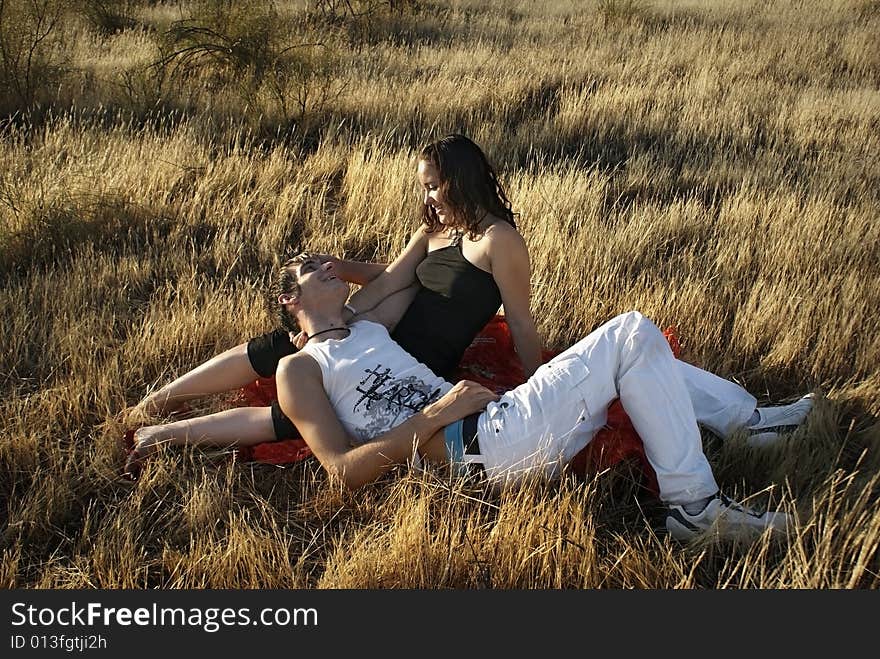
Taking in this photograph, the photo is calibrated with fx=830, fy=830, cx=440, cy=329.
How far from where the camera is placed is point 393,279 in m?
4.35

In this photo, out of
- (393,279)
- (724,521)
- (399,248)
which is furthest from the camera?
(399,248)

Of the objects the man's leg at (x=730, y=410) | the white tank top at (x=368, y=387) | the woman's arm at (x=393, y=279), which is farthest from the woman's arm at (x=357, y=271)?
the man's leg at (x=730, y=410)

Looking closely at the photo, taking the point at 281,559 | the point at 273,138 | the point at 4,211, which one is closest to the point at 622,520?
the point at 281,559

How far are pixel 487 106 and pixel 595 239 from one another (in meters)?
3.69

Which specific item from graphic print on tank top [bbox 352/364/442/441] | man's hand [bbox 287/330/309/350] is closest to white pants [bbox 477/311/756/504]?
graphic print on tank top [bbox 352/364/442/441]

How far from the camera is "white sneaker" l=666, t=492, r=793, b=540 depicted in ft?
9.59

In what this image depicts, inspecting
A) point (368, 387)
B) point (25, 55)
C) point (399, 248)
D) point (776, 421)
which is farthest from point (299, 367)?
point (25, 55)

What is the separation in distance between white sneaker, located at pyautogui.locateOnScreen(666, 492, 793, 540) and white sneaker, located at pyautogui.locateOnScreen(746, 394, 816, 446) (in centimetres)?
58

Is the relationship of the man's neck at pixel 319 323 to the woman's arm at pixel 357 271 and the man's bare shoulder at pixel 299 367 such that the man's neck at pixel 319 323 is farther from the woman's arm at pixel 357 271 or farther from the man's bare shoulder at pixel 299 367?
the woman's arm at pixel 357 271

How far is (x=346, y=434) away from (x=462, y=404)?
516mm

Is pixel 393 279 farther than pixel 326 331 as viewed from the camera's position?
Yes

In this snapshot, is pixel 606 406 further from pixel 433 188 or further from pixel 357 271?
pixel 357 271

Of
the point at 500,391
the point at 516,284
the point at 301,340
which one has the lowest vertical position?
the point at 500,391

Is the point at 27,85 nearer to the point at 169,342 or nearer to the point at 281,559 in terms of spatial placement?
the point at 169,342
